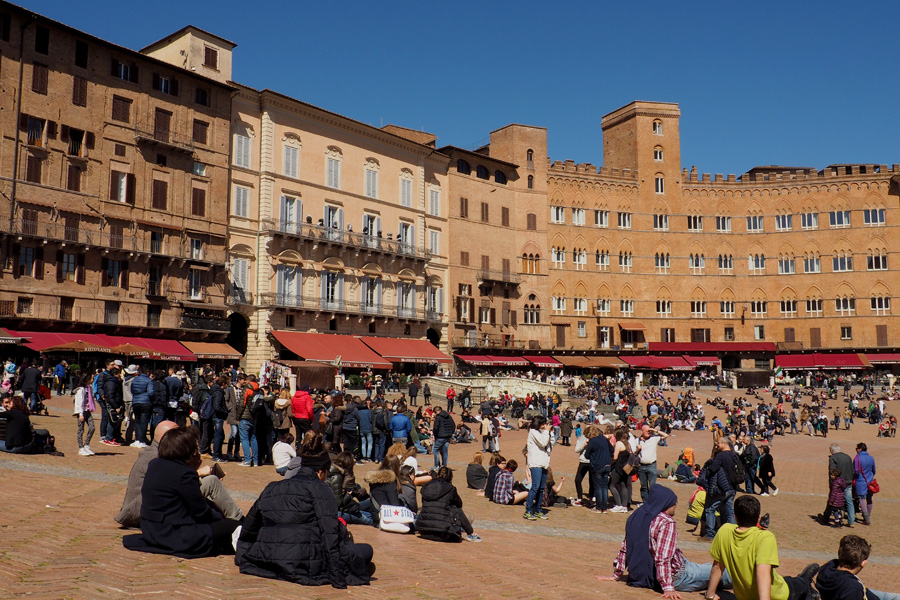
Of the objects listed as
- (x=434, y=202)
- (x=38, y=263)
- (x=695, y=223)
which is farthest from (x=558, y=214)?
(x=38, y=263)

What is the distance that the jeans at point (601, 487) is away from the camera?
13.6 metres

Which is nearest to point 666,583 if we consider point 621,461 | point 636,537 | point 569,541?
point 636,537

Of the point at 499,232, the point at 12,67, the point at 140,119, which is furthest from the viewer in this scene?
the point at 499,232

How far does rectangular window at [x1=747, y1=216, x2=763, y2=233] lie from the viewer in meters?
65.1

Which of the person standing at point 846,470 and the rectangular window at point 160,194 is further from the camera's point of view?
the rectangular window at point 160,194

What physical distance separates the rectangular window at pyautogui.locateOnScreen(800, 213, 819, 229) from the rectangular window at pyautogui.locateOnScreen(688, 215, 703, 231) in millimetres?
8141

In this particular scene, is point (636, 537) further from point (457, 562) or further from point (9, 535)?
point (9, 535)

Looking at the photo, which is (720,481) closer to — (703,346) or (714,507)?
(714,507)

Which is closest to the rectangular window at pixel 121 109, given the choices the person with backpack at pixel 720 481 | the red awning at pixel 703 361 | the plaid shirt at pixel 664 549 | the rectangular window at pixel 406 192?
the rectangular window at pixel 406 192

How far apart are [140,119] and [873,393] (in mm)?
46242

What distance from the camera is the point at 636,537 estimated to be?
8008mm

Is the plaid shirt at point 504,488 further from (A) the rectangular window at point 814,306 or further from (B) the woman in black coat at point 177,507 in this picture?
(A) the rectangular window at point 814,306

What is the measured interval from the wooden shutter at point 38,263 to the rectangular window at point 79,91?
7.15 meters

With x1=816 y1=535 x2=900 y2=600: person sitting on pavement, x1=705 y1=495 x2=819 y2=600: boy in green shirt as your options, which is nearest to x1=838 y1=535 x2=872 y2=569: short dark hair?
x1=816 y1=535 x2=900 y2=600: person sitting on pavement
